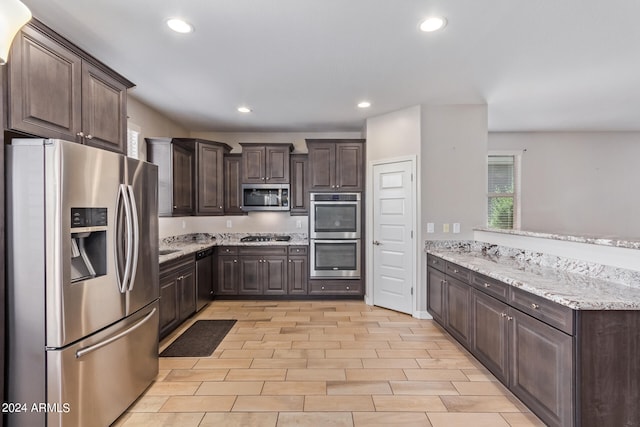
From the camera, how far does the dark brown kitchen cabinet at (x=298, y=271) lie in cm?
480

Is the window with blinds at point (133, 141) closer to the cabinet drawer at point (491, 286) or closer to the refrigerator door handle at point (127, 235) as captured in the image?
the refrigerator door handle at point (127, 235)

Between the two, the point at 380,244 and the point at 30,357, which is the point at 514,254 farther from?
the point at 30,357

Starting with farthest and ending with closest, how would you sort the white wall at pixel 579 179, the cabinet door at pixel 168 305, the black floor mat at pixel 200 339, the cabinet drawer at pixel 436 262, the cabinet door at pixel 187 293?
the white wall at pixel 579 179 → the cabinet door at pixel 187 293 → the cabinet drawer at pixel 436 262 → the cabinet door at pixel 168 305 → the black floor mat at pixel 200 339

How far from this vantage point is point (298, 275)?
481cm

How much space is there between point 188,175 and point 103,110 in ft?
7.76

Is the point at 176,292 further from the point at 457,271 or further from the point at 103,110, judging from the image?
the point at 457,271

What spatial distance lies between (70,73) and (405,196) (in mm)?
3572

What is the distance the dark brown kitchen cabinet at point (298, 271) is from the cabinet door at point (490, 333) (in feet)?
8.50

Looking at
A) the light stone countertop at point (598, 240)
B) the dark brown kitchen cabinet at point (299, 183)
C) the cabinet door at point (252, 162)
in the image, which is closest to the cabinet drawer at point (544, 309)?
the light stone countertop at point (598, 240)

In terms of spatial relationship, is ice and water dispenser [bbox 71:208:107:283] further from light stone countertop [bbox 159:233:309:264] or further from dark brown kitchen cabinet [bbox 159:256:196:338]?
light stone countertop [bbox 159:233:309:264]

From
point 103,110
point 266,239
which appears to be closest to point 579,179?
point 266,239

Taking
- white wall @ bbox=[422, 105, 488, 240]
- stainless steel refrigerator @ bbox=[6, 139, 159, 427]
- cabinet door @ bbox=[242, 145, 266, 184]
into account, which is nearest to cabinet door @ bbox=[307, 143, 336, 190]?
cabinet door @ bbox=[242, 145, 266, 184]

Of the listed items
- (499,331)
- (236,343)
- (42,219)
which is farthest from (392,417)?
(42,219)

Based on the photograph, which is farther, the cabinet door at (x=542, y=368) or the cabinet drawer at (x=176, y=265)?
the cabinet drawer at (x=176, y=265)
